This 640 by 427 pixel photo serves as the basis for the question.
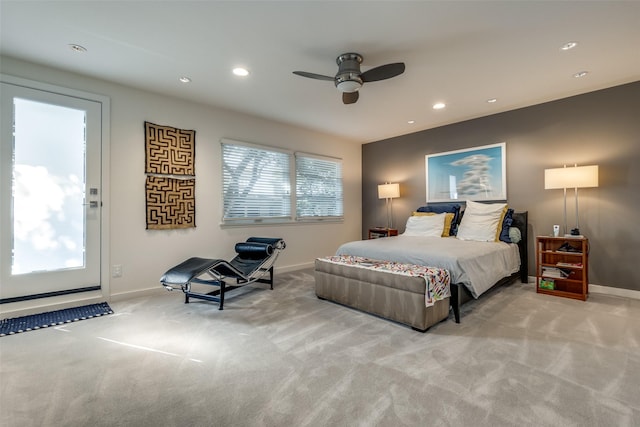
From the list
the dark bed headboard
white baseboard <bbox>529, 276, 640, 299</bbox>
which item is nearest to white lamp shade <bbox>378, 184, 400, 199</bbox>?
the dark bed headboard

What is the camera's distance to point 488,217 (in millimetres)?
3979

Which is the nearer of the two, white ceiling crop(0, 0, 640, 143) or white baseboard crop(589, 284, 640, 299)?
white ceiling crop(0, 0, 640, 143)

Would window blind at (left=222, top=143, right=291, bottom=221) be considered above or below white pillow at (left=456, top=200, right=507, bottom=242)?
above

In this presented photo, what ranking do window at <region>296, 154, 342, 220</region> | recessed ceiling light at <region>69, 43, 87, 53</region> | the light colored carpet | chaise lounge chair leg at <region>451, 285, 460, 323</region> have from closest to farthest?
the light colored carpet → recessed ceiling light at <region>69, 43, 87, 53</region> → chaise lounge chair leg at <region>451, 285, 460, 323</region> → window at <region>296, 154, 342, 220</region>

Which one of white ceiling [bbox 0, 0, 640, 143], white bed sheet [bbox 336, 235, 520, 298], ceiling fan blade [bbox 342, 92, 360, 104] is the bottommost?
white bed sheet [bbox 336, 235, 520, 298]

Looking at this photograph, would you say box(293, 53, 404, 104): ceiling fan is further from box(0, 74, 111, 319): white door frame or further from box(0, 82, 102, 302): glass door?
box(0, 82, 102, 302): glass door

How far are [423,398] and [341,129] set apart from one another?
14.5 ft

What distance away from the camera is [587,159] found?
143 inches

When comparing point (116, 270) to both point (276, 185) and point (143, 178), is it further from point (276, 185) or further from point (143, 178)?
point (276, 185)

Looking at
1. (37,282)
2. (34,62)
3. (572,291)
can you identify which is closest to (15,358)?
(37,282)

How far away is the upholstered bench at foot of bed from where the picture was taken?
2.45 m

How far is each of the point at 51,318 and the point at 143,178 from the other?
5.42 ft

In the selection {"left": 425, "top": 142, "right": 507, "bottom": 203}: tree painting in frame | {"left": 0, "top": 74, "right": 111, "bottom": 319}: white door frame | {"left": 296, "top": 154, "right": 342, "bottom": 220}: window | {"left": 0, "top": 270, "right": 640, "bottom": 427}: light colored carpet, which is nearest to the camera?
{"left": 0, "top": 270, "right": 640, "bottom": 427}: light colored carpet

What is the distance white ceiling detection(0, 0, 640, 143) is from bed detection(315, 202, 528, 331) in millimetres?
1812
